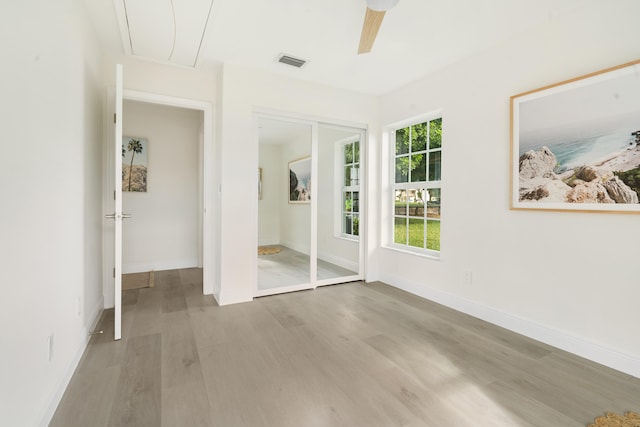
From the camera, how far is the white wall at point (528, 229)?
2.06 meters

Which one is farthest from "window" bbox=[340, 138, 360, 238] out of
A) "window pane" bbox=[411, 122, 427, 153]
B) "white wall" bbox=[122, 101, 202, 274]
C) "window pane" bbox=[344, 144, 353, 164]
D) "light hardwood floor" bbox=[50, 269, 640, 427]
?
"white wall" bbox=[122, 101, 202, 274]

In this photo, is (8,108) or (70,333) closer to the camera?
(8,108)

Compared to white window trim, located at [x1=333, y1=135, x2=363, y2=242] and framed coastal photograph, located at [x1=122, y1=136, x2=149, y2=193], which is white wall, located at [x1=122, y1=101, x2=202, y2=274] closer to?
framed coastal photograph, located at [x1=122, y1=136, x2=149, y2=193]

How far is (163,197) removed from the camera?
4840 mm

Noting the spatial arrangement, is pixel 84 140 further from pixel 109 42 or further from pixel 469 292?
pixel 469 292

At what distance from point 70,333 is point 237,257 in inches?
60.5

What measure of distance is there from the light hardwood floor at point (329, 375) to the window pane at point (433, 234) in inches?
33.0

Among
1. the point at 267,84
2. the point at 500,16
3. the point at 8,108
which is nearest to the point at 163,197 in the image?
the point at 267,84

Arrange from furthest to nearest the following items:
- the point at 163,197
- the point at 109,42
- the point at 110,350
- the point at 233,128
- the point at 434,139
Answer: the point at 163,197
the point at 434,139
the point at 233,128
the point at 109,42
the point at 110,350

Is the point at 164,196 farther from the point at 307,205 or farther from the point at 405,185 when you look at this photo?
the point at 405,185

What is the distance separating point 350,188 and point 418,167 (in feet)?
3.24

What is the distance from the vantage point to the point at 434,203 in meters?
3.51

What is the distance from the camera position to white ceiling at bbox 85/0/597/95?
2242 millimetres

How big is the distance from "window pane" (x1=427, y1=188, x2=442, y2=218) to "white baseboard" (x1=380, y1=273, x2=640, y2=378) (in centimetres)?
84
